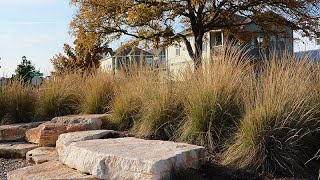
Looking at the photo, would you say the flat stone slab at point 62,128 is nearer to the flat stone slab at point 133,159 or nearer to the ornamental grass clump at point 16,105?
the ornamental grass clump at point 16,105

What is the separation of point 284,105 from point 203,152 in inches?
34.4

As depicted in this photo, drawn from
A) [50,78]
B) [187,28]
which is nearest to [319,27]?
[187,28]

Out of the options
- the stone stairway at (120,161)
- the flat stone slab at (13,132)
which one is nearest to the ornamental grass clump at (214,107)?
the stone stairway at (120,161)

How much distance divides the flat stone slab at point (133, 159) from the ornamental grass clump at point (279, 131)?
1.36ft

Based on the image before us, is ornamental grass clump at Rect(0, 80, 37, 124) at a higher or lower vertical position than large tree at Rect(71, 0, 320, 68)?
lower

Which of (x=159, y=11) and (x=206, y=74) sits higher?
(x=159, y=11)

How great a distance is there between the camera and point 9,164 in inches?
227

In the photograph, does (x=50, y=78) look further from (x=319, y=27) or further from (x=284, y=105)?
(x=319, y=27)

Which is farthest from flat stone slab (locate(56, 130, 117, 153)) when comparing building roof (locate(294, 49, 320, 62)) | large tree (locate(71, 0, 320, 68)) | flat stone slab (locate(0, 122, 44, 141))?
large tree (locate(71, 0, 320, 68))

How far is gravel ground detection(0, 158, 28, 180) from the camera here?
17.7 feet

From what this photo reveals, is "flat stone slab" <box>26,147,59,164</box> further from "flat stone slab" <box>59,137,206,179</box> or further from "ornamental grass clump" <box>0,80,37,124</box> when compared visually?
"ornamental grass clump" <box>0,80,37,124</box>

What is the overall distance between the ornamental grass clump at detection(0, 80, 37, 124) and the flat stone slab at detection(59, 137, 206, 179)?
370 cm

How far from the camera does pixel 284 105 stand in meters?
3.89

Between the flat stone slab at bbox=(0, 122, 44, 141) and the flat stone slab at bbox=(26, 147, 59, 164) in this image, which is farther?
the flat stone slab at bbox=(0, 122, 44, 141)
